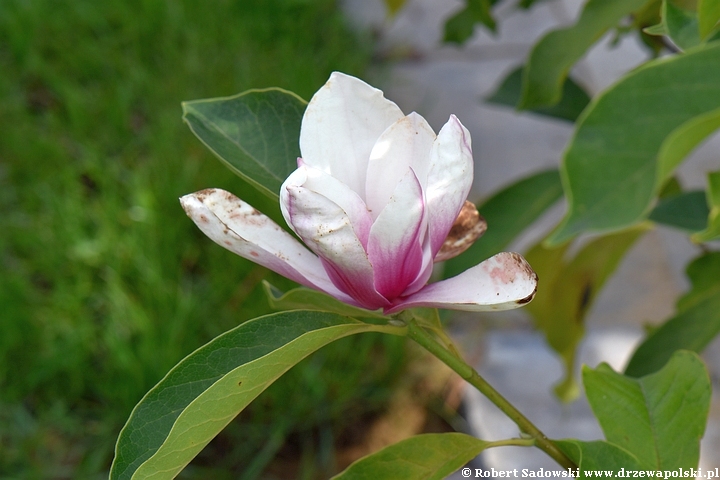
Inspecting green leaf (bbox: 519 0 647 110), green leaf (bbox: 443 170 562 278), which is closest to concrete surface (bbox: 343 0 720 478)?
green leaf (bbox: 443 170 562 278)

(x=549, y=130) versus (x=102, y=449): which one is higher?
(x=549, y=130)

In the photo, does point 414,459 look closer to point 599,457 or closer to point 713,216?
point 599,457

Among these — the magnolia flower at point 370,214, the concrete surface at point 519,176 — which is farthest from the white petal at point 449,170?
the concrete surface at point 519,176

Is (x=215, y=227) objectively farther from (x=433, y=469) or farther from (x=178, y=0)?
(x=178, y=0)

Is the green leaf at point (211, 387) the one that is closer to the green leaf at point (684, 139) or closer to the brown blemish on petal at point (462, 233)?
the brown blemish on petal at point (462, 233)

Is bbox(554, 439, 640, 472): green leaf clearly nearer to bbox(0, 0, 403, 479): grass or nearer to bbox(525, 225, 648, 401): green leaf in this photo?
bbox(525, 225, 648, 401): green leaf

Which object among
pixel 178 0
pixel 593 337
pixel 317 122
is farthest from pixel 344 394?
pixel 178 0
